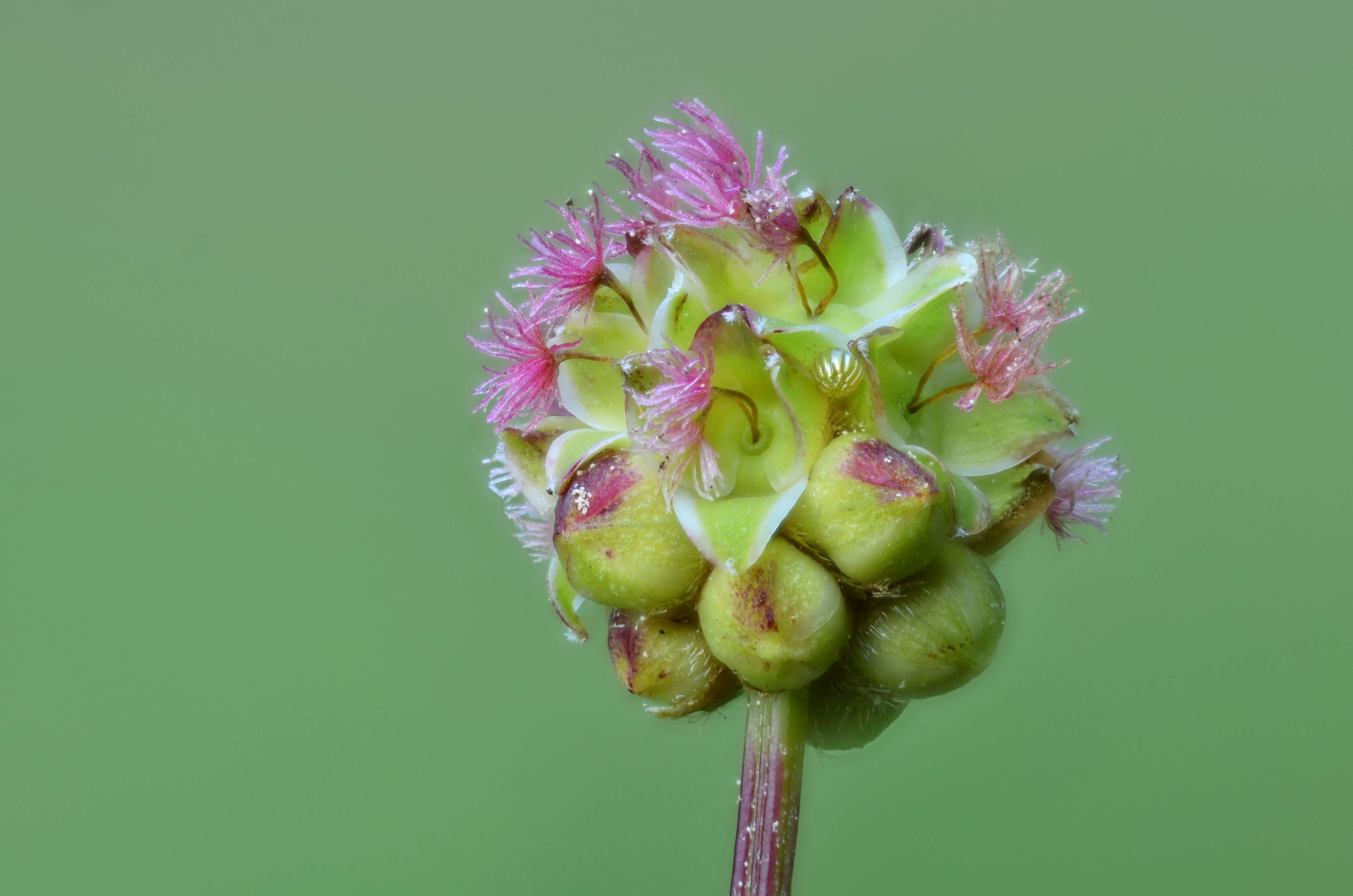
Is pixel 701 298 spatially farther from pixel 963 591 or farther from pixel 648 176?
pixel 963 591

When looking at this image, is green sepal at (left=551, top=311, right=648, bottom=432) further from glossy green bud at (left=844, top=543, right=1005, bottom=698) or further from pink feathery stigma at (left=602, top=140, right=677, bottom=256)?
glossy green bud at (left=844, top=543, right=1005, bottom=698)

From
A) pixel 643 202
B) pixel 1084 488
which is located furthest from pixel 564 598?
pixel 1084 488

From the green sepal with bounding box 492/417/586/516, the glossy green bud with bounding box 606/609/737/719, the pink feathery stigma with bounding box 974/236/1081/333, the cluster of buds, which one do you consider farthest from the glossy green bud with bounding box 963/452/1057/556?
the green sepal with bounding box 492/417/586/516

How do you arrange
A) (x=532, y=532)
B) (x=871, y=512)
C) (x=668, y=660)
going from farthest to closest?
(x=532, y=532) < (x=668, y=660) < (x=871, y=512)

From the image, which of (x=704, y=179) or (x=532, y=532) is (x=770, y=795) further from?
(x=704, y=179)

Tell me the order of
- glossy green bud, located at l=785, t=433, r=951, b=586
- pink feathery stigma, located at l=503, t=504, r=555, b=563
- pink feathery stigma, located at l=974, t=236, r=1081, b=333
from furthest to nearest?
pink feathery stigma, located at l=503, t=504, r=555, b=563 → pink feathery stigma, located at l=974, t=236, r=1081, b=333 → glossy green bud, located at l=785, t=433, r=951, b=586

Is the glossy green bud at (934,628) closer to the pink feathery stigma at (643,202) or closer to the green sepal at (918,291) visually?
the green sepal at (918,291)

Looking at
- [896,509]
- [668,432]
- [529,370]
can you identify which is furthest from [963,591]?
[529,370]
